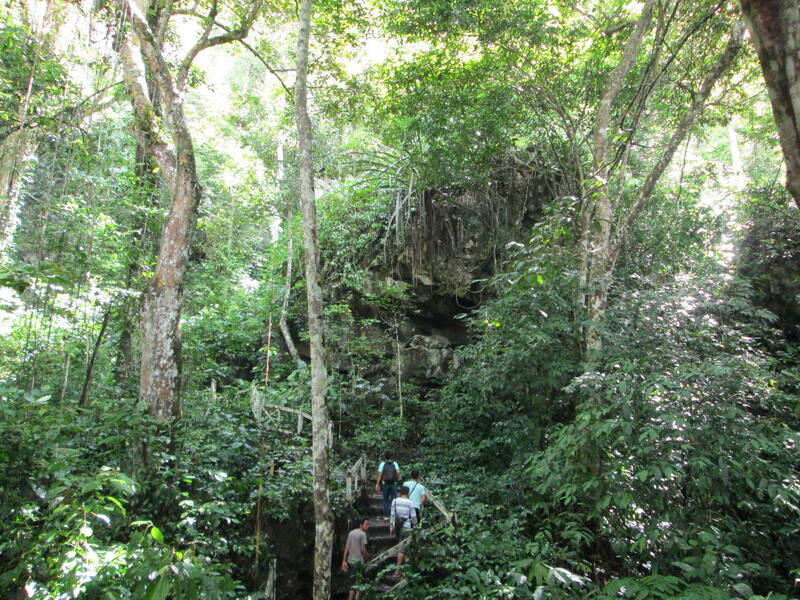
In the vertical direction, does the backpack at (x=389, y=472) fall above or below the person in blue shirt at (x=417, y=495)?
above

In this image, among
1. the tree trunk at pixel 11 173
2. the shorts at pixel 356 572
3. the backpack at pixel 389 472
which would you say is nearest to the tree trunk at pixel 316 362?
the shorts at pixel 356 572

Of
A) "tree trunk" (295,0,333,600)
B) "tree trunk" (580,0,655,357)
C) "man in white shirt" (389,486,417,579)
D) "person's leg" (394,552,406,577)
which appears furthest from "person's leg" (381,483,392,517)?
"tree trunk" (580,0,655,357)

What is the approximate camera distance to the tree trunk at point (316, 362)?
497 cm

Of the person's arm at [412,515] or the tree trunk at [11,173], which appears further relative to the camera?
the tree trunk at [11,173]

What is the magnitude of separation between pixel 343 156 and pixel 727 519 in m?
10.5

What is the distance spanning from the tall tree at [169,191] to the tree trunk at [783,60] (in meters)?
6.16

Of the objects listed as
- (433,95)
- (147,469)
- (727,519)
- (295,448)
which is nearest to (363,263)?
(433,95)

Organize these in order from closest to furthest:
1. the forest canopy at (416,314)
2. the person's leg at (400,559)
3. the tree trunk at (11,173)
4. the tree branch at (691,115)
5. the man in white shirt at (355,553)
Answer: the forest canopy at (416,314)
the person's leg at (400,559)
the man in white shirt at (355,553)
the tree branch at (691,115)
the tree trunk at (11,173)

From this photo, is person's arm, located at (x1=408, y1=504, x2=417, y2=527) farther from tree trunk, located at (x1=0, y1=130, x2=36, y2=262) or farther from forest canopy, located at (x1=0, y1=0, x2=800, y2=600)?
tree trunk, located at (x1=0, y1=130, x2=36, y2=262)

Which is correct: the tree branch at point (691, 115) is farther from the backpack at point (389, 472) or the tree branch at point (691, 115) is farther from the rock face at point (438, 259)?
the backpack at point (389, 472)

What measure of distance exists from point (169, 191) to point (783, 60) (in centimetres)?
671

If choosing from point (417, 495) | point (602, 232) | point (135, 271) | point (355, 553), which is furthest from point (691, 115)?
point (135, 271)

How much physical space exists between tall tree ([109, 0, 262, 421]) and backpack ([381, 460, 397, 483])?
3.34 meters

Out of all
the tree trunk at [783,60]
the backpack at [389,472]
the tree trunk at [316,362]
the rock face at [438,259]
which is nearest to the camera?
the tree trunk at [783,60]
